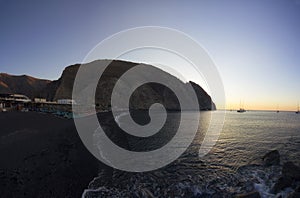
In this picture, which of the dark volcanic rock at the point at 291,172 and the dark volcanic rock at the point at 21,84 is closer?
the dark volcanic rock at the point at 291,172

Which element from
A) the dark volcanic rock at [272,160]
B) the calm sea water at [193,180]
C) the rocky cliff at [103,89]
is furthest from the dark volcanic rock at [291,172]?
the rocky cliff at [103,89]

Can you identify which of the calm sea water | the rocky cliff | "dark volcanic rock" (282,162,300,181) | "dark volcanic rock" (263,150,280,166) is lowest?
the calm sea water

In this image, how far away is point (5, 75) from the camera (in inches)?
5906

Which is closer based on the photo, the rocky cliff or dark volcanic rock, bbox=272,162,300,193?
dark volcanic rock, bbox=272,162,300,193

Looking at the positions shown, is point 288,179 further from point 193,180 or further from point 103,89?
point 103,89

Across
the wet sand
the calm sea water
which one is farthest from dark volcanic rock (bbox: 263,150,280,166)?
the wet sand

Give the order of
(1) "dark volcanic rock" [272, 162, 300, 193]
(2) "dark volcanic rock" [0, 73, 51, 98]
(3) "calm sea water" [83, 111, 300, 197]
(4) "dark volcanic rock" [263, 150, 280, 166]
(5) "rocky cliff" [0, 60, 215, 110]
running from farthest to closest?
(2) "dark volcanic rock" [0, 73, 51, 98], (5) "rocky cliff" [0, 60, 215, 110], (4) "dark volcanic rock" [263, 150, 280, 166], (1) "dark volcanic rock" [272, 162, 300, 193], (3) "calm sea water" [83, 111, 300, 197]

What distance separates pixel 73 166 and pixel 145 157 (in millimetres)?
5876

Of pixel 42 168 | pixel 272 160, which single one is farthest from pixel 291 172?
pixel 42 168

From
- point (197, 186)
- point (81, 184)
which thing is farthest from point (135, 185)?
point (197, 186)

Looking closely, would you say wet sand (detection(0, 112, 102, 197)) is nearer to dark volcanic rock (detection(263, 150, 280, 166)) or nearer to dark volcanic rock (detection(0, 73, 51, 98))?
dark volcanic rock (detection(263, 150, 280, 166))

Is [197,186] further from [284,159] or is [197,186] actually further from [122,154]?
[284,159]

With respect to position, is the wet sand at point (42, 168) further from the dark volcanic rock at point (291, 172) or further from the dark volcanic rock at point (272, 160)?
the dark volcanic rock at point (272, 160)

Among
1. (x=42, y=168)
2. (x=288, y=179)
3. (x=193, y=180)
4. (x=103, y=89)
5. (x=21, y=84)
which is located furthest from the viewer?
(x=21, y=84)
